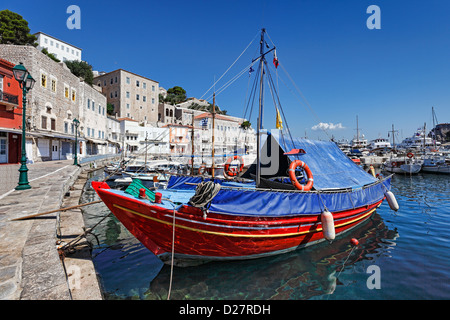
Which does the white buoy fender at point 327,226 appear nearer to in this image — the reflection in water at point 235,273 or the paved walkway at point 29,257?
the reflection in water at point 235,273

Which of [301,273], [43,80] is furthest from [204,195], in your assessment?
[43,80]

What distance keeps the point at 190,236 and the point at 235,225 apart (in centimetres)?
124

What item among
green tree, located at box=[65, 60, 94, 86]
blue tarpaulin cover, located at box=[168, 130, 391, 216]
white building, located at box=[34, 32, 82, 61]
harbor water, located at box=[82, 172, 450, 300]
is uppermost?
white building, located at box=[34, 32, 82, 61]

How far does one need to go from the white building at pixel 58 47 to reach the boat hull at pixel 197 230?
83797mm

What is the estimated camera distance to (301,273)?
251 inches

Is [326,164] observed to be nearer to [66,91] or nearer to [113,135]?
[66,91]

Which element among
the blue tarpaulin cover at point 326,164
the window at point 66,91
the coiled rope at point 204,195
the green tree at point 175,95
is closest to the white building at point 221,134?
the green tree at point 175,95

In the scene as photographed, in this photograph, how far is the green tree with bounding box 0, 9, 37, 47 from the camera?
3988 cm

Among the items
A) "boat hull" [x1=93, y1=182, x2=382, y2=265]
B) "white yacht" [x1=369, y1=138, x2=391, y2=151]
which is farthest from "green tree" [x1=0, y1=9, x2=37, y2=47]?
"white yacht" [x1=369, y1=138, x2=391, y2=151]

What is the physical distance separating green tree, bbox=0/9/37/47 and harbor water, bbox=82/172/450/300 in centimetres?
5245

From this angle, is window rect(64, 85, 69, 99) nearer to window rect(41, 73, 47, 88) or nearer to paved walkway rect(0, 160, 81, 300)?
window rect(41, 73, 47, 88)

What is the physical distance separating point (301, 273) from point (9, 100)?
28.8m

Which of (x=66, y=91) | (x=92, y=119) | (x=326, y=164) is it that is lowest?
(x=326, y=164)
